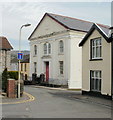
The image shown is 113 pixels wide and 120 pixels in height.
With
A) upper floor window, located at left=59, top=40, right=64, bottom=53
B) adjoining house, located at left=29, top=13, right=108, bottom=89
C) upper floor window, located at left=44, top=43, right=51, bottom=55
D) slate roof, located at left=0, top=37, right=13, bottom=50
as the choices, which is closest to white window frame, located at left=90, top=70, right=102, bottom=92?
adjoining house, located at left=29, top=13, right=108, bottom=89

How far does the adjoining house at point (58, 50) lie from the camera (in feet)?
86.9

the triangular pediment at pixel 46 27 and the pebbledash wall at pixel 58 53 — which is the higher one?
the triangular pediment at pixel 46 27

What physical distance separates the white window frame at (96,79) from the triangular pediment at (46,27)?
12.0 metres

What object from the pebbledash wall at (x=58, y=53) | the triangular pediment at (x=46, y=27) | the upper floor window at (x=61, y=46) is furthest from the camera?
the triangular pediment at (x=46, y=27)

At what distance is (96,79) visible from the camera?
655 inches

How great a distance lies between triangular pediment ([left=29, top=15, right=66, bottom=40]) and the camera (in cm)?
2877

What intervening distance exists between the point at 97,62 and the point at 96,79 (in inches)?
57.0

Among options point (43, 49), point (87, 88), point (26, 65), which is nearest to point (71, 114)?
point (87, 88)

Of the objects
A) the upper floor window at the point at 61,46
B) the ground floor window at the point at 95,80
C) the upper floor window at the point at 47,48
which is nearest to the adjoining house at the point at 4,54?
the upper floor window at the point at 47,48

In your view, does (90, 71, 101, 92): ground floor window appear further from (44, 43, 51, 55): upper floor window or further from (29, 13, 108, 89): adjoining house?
(44, 43, 51, 55): upper floor window

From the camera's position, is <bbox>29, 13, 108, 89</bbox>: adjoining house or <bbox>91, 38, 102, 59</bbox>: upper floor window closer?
<bbox>91, 38, 102, 59</bbox>: upper floor window

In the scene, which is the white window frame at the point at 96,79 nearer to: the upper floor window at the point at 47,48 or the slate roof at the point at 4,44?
the upper floor window at the point at 47,48

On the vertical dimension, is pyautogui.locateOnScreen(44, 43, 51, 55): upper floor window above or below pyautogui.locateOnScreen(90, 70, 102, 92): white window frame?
above

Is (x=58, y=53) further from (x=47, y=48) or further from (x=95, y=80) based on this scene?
(x=95, y=80)
